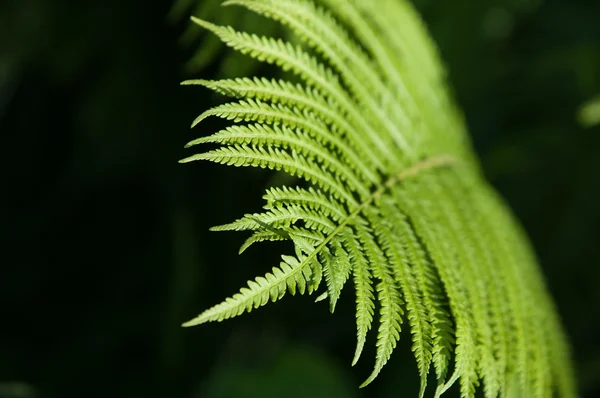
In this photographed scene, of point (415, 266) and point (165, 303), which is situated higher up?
point (415, 266)

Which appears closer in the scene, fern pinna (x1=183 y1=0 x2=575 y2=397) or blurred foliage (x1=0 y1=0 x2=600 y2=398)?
fern pinna (x1=183 y1=0 x2=575 y2=397)

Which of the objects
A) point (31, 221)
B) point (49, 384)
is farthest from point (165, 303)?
point (31, 221)

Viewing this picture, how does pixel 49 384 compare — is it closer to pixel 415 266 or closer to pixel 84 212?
pixel 84 212

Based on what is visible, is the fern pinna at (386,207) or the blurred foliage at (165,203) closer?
the fern pinna at (386,207)
